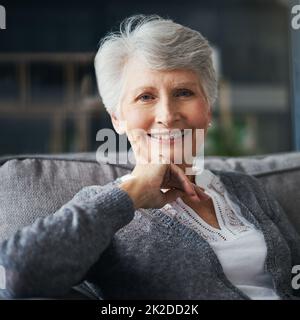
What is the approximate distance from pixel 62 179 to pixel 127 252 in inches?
9.6

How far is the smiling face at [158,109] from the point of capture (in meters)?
0.86

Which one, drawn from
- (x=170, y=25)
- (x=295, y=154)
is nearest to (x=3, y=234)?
(x=170, y=25)

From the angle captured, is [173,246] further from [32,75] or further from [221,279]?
[32,75]

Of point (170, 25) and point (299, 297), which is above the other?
point (170, 25)

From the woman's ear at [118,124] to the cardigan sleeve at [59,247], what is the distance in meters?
0.18

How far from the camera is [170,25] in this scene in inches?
35.6

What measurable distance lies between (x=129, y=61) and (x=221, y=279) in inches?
14.6

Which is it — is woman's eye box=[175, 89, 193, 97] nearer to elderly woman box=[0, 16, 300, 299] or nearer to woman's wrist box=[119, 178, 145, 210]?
elderly woman box=[0, 16, 300, 299]

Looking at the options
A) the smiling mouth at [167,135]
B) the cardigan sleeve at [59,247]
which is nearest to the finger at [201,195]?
the smiling mouth at [167,135]

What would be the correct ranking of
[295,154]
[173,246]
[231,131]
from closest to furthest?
[173,246] < [295,154] < [231,131]

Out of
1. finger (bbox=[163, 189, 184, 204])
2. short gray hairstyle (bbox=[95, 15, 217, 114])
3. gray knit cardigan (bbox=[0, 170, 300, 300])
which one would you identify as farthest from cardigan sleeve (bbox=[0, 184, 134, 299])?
short gray hairstyle (bbox=[95, 15, 217, 114])

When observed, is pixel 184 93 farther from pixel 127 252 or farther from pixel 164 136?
pixel 127 252

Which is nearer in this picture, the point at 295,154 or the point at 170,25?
the point at 170,25

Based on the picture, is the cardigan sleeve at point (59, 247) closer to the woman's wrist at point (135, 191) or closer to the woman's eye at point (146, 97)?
the woman's wrist at point (135, 191)
